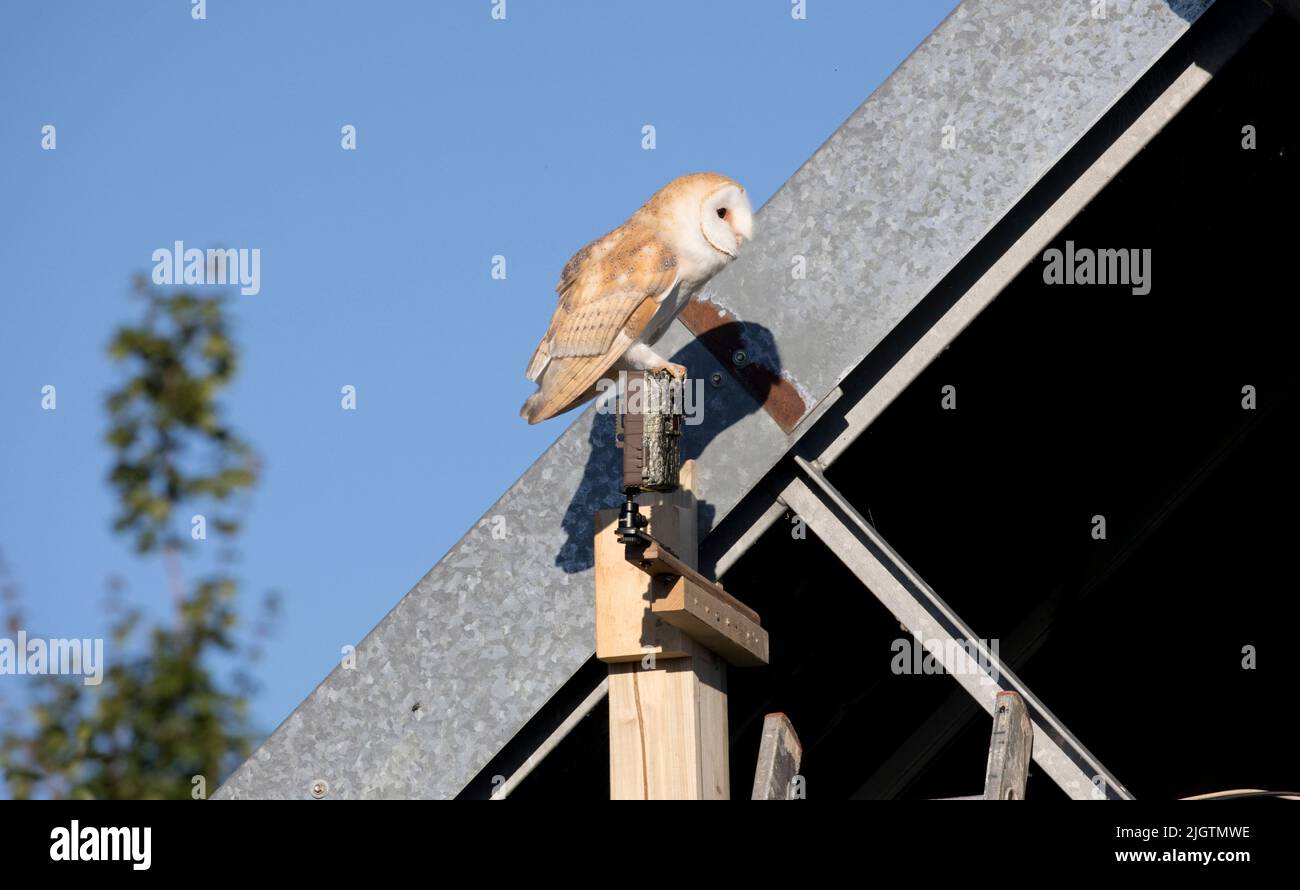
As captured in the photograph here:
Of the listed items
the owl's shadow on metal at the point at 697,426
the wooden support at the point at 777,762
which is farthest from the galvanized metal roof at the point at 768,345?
the wooden support at the point at 777,762

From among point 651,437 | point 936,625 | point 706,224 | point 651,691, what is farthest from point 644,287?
point 936,625

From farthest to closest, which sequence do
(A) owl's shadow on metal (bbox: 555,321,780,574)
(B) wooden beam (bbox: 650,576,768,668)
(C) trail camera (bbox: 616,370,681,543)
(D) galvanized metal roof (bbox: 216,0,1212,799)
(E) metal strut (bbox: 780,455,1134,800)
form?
1. (A) owl's shadow on metal (bbox: 555,321,780,574)
2. (D) galvanized metal roof (bbox: 216,0,1212,799)
3. (E) metal strut (bbox: 780,455,1134,800)
4. (C) trail camera (bbox: 616,370,681,543)
5. (B) wooden beam (bbox: 650,576,768,668)

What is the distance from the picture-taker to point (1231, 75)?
5688 millimetres

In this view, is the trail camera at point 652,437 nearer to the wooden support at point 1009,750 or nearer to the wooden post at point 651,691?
the wooden post at point 651,691

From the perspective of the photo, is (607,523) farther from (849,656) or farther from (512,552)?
(849,656)

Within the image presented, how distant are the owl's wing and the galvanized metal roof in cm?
37

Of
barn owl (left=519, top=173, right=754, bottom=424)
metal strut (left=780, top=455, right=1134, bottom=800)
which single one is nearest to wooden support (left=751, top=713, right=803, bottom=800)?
metal strut (left=780, top=455, right=1134, bottom=800)

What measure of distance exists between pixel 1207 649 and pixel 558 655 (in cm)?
512

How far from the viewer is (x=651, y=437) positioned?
15.5 feet

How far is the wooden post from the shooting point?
4730 millimetres

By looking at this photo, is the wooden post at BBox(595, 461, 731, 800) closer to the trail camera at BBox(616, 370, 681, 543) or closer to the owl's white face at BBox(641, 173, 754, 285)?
the trail camera at BBox(616, 370, 681, 543)

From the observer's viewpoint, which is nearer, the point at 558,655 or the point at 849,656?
the point at 558,655
